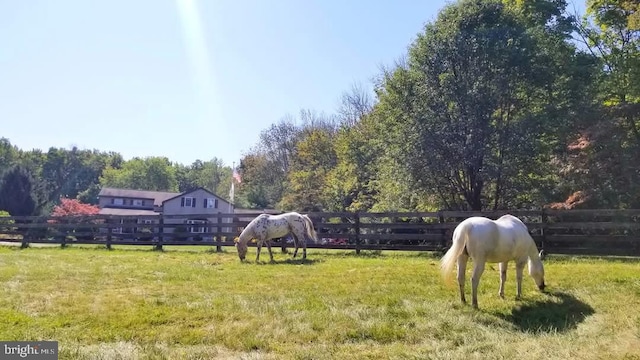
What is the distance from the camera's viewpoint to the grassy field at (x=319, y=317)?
421 cm

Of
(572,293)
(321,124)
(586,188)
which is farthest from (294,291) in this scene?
(321,124)

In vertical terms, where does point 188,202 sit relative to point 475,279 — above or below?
above

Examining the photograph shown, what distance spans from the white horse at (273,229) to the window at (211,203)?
37.3m

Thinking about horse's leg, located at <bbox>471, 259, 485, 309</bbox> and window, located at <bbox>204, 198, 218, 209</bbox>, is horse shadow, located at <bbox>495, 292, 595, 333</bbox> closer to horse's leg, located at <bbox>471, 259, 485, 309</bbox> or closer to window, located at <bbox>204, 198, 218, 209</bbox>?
horse's leg, located at <bbox>471, 259, 485, 309</bbox>

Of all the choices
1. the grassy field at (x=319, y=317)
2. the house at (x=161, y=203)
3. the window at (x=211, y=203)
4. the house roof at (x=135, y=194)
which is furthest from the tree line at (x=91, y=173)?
the grassy field at (x=319, y=317)

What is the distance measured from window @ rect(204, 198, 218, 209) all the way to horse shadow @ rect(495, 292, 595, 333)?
45072 millimetres

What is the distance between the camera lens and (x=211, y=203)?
49.6 m

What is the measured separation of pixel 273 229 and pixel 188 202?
37.2 metres

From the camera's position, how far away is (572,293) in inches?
265

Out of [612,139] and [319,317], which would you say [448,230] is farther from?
[319,317]

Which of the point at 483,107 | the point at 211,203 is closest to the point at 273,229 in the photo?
the point at 483,107

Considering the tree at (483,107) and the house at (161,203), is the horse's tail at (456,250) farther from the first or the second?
the house at (161,203)

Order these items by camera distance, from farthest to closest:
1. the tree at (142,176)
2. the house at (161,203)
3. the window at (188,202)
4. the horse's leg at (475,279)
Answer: the tree at (142,176) → the window at (188,202) → the house at (161,203) → the horse's leg at (475,279)

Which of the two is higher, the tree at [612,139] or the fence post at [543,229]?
the tree at [612,139]
